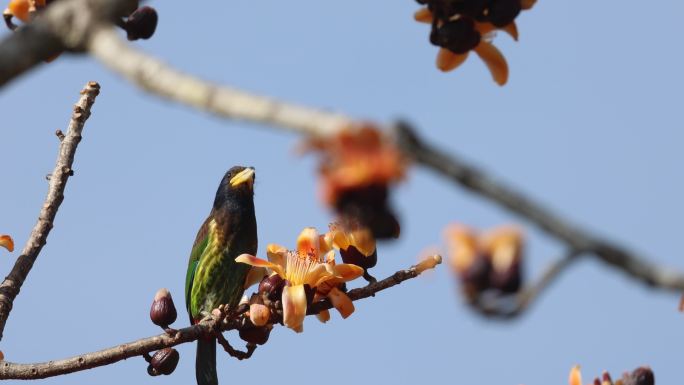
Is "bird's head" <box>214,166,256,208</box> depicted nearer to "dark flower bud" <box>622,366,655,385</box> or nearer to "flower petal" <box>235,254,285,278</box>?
"flower petal" <box>235,254,285,278</box>

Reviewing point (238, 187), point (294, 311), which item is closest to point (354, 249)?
point (294, 311)

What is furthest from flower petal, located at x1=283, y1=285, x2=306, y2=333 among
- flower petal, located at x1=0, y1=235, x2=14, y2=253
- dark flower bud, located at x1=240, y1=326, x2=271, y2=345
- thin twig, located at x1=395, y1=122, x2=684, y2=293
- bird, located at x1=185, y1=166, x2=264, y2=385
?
bird, located at x1=185, y1=166, x2=264, y2=385

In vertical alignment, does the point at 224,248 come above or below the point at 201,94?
above

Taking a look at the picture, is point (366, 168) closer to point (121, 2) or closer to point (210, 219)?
point (121, 2)

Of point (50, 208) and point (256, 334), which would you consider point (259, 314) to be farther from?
point (50, 208)

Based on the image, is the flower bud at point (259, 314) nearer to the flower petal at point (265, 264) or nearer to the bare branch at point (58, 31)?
the flower petal at point (265, 264)

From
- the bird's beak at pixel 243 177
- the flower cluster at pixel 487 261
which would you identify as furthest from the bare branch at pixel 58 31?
the bird's beak at pixel 243 177
